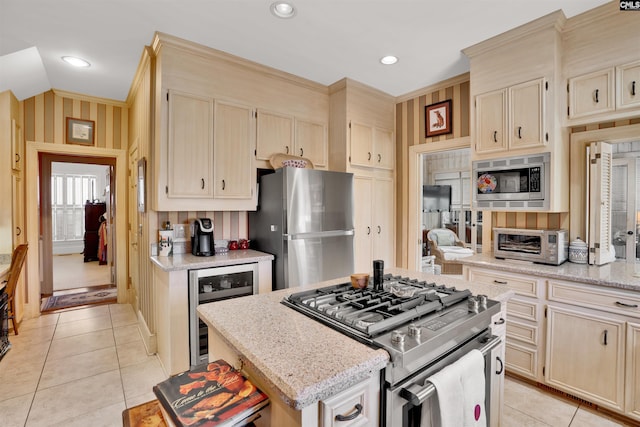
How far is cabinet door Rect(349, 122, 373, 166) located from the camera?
356 centimetres

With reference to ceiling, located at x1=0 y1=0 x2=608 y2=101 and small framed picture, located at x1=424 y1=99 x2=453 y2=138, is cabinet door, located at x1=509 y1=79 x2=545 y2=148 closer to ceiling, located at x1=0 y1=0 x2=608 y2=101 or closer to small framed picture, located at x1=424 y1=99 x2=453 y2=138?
ceiling, located at x1=0 y1=0 x2=608 y2=101

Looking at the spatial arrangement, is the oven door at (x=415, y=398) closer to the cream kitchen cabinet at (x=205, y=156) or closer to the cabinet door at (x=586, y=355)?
the cabinet door at (x=586, y=355)

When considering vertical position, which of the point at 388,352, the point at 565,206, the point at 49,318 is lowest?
the point at 49,318

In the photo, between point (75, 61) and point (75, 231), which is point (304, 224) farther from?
point (75, 231)

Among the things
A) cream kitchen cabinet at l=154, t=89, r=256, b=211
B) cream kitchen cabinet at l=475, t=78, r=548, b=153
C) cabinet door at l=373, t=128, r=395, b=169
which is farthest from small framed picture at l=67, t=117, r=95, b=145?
cream kitchen cabinet at l=475, t=78, r=548, b=153

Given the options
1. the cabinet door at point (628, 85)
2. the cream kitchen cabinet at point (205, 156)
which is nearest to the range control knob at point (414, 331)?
the cream kitchen cabinet at point (205, 156)

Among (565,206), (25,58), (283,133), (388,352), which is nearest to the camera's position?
(388,352)

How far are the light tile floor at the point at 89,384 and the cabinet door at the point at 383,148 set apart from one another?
2.53 metres

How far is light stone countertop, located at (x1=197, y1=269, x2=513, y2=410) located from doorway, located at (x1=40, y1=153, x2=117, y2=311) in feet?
14.1

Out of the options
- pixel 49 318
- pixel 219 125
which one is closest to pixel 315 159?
pixel 219 125

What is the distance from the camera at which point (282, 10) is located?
7.28ft

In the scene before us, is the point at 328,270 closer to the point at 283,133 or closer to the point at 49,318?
the point at 283,133

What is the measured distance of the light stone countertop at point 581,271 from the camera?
1.96 meters

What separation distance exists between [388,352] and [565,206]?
2.45m
